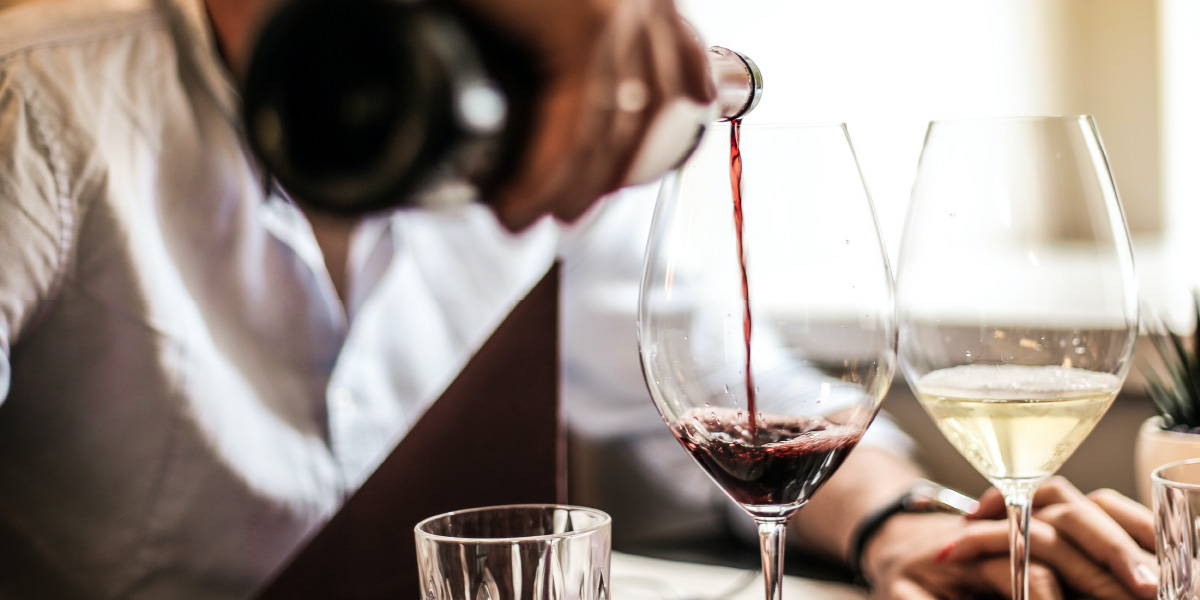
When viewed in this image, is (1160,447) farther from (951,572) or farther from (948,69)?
(948,69)

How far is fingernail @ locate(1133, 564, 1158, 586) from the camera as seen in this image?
1.75ft

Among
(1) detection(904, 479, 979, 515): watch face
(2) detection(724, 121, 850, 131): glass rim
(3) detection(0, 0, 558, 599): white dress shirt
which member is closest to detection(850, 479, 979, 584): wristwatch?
(1) detection(904, 479, 979, 515): watch face

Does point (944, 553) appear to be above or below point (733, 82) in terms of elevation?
below

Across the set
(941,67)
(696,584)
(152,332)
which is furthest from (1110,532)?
(941,67)

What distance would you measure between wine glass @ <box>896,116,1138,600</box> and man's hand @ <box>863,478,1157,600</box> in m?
0.05

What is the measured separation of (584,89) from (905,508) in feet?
1.82

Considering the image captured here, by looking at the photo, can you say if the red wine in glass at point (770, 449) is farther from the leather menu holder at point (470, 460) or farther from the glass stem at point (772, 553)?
the leather menu holder at point (470, 460)

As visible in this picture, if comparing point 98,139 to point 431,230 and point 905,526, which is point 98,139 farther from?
point 905,526

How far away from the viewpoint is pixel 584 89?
9.6 inches

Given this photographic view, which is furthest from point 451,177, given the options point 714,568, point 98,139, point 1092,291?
point 98,139

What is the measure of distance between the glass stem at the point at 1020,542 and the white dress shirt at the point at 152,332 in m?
0.57

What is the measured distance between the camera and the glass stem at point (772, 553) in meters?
0.44

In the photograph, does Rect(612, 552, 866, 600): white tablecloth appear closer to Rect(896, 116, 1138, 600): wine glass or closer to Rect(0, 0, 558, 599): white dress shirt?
Rect(896, 116, 1138, 600): wine glass

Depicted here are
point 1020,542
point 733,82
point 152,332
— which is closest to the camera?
point 733,82
